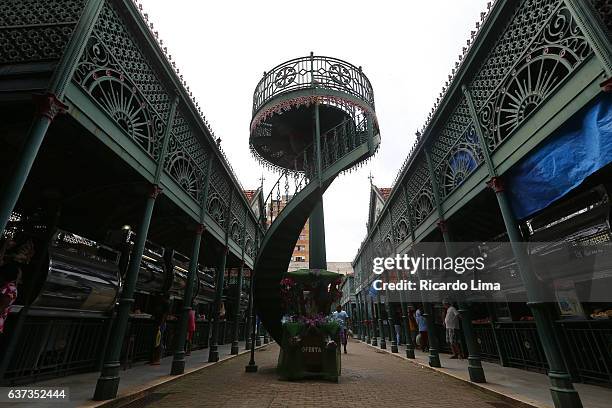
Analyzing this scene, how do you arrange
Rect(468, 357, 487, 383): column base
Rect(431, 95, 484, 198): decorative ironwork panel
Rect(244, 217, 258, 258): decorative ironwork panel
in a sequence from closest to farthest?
Rect(468, 357, 487, 383): column base
Rect(431, 95, 484, 198): decorative ironwork panel
Rect(244, 217, 258, 258): decorative ironwork panel

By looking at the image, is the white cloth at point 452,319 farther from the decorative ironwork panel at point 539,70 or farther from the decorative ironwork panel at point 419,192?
the decorative ironwork panel at point 539,70

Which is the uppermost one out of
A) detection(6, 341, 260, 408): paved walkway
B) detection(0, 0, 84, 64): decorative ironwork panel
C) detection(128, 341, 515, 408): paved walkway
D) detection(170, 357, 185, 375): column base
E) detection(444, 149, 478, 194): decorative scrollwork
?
detection(0, 0, 84, 64): decorative ironwork panel

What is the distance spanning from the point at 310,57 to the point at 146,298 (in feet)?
36.4

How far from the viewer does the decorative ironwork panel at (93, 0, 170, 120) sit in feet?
20.2

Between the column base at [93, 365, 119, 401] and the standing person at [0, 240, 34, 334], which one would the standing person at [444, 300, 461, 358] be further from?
the standing person at [0, 240, 34, 334]

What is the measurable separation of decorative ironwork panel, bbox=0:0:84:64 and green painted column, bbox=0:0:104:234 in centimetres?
29

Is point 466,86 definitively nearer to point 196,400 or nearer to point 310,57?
point 310,57

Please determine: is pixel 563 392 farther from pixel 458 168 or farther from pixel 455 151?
pixel 455 151

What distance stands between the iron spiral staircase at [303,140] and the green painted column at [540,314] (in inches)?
156

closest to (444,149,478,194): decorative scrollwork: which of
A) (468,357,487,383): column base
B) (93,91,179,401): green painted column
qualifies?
(468,357,487,383): column base

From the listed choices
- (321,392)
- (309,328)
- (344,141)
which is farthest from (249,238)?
(321,392)

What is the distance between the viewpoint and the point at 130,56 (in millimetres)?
6859

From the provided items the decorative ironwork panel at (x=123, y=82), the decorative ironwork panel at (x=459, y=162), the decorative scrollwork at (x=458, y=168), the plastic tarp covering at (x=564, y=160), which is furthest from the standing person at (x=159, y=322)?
the plastic tarp covering at (x=564, y=160)

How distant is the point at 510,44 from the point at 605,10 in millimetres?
1732
